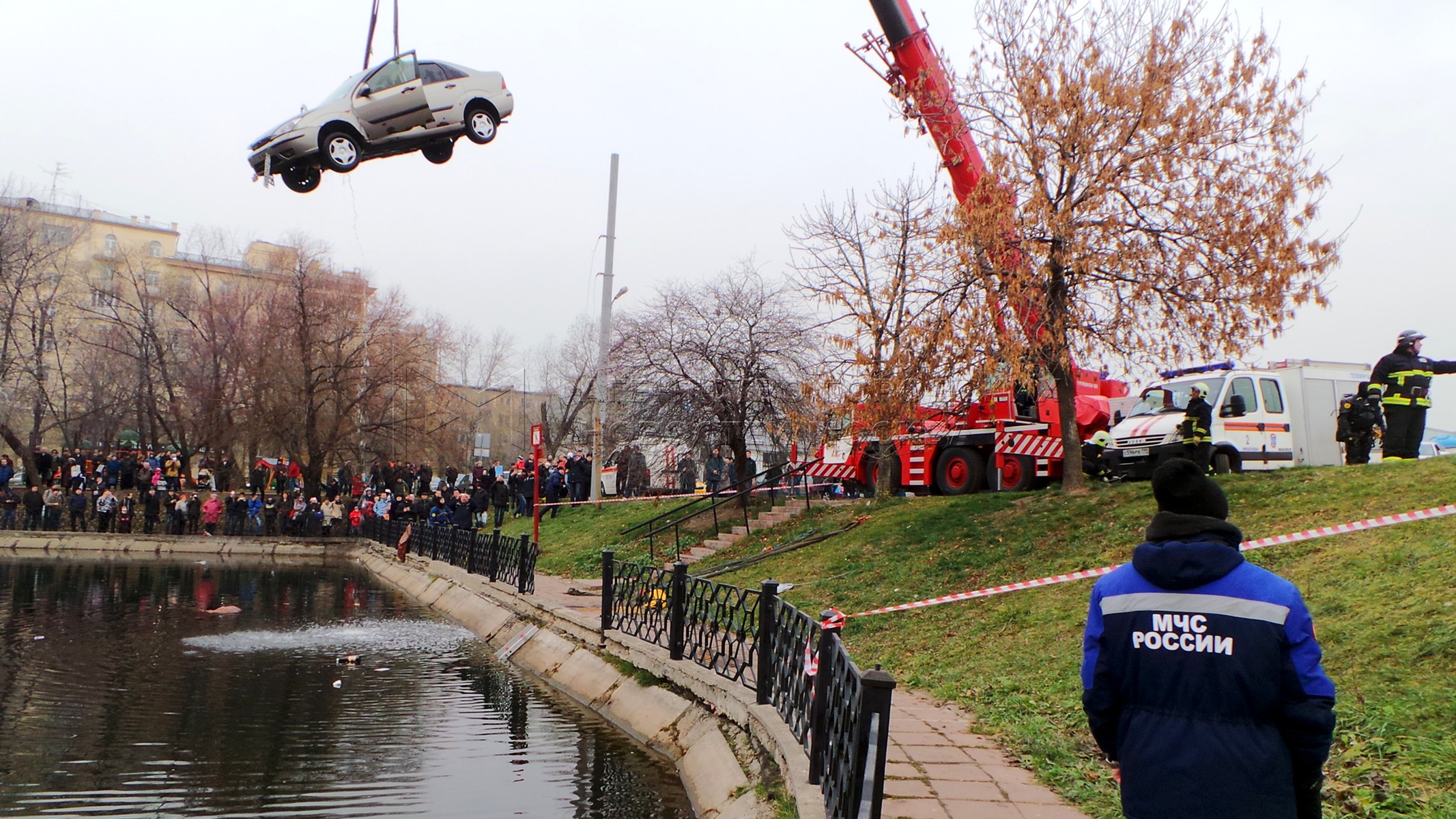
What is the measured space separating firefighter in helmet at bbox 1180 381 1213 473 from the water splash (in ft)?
37.3

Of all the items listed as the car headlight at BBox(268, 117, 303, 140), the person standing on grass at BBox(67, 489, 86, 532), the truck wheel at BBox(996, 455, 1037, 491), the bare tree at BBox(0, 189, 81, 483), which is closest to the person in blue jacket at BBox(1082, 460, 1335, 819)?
the car headlight at BBox(268, 117, 303, 140)

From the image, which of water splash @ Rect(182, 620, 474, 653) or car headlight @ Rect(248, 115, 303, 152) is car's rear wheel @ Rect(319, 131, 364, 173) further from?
water splash @ Rect(182, 620, 474, 653)

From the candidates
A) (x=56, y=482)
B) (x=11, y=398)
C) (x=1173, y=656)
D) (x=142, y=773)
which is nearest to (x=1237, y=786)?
(x=1173, y=656)

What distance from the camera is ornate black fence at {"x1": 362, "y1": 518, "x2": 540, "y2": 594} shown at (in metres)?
16.6

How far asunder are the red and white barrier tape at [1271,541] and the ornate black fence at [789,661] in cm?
248

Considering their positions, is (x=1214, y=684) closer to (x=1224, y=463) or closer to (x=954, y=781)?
(x=954, y=781)

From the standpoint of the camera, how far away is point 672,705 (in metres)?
9.64

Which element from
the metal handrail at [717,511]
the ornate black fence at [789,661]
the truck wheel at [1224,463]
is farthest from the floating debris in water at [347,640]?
the truck wheel at [1224,463]

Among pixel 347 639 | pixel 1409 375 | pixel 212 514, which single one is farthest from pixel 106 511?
pixel 1409 375

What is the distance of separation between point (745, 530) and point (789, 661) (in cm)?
1477

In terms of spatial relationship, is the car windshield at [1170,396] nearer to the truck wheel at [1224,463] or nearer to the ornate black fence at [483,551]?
the truck wheel at [1224,463]

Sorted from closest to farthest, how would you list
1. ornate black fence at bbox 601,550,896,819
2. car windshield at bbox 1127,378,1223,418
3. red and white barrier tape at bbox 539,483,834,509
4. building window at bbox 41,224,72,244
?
ornate black fence at bbox 601,550,896,819 → car windshield at bbox 1127,378,1223,418 → red and white barrier tape at bbox 539,483,834,509 → building window at bbox 41,224,72,244

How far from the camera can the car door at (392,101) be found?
7629 mm

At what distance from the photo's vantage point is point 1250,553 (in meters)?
11.0
